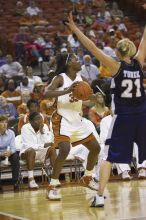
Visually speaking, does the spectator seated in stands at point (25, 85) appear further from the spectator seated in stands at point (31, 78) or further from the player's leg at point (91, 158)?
the player's leg at point (91, 158)

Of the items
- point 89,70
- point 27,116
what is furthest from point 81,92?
point 89,70

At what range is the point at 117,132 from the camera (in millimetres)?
6633

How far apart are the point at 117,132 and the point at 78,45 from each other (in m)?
11.7

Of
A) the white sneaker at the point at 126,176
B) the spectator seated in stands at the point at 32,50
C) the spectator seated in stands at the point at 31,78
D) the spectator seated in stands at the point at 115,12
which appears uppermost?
the spectator seated in stands at the point at 115,12

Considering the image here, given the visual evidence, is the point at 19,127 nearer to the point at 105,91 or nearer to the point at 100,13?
the point at 105,91

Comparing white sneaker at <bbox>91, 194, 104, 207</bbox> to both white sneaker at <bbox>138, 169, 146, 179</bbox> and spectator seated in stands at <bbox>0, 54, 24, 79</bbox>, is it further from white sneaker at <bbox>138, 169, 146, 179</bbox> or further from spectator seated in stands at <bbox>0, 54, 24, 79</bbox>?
spectator seated in stands at <bbox>0, 54, 24, 79</bbox>

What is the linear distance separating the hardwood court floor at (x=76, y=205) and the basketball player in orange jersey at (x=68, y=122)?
1.15 feet

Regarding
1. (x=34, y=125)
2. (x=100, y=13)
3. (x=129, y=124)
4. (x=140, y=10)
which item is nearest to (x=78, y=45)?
(x=100, y=13)

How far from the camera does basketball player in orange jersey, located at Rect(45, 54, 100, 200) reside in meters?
7.78

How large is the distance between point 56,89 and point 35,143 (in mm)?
2578

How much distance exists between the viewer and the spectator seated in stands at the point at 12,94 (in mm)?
13422

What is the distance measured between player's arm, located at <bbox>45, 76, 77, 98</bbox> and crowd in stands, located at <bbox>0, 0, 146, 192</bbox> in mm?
442

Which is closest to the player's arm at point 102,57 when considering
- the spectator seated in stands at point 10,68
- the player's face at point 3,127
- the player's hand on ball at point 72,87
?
the player's hand on ball at point 72,87

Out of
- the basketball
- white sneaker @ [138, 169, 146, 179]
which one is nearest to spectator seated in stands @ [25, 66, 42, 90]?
white sneaker @ [138, 169, 146, 179]
